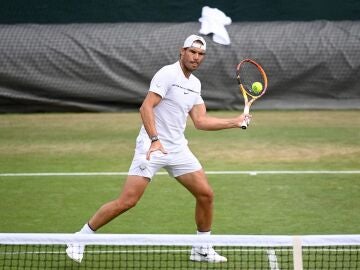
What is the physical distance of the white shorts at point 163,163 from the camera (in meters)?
7.47

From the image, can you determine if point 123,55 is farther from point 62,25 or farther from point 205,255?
point 205,255

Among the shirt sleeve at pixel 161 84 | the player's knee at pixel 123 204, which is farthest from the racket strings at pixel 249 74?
the player's knee at pixel 123 204

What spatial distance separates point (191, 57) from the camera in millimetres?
7430

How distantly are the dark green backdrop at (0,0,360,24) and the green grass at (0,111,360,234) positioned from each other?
2460 mm

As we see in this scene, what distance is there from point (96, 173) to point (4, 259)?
4364 mm

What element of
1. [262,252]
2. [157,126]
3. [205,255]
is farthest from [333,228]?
[157,126]

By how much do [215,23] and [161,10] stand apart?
1.65 meters

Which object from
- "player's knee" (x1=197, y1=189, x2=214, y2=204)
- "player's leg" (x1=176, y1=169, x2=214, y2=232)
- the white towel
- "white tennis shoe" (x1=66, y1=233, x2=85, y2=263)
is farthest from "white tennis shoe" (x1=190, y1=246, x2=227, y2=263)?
the white towel

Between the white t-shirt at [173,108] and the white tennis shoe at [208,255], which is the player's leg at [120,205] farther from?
the white tennis shoe at [208,255]

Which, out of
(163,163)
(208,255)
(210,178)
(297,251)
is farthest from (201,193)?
A: (210,178)

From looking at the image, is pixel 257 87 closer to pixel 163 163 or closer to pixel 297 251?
pixel 163 163

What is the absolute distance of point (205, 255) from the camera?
774 centimetres

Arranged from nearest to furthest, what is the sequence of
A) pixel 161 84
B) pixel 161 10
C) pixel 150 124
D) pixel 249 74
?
pixel 150 124
pixel 161 84
pixel 249 74
pixel 161 10

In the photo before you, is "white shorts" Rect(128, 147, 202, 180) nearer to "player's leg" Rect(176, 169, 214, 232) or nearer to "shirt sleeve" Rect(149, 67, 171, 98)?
"player's leg" Rect(176, 169, 214, 232)
